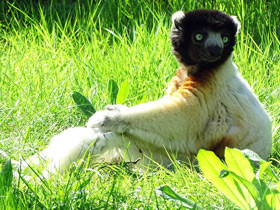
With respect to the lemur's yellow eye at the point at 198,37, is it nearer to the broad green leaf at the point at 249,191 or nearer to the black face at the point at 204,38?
the black face at the point at 204,38

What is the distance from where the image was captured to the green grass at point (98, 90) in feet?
12.9

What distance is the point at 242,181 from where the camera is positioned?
3586mm

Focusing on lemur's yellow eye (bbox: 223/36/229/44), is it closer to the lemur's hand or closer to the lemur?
the lemur

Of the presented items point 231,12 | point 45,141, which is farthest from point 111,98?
point 231,12

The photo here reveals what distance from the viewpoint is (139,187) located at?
4211 mm

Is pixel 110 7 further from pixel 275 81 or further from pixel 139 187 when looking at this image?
pixel 139 187

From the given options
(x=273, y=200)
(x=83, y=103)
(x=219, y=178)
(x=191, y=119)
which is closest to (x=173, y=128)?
(x=191, y=119)

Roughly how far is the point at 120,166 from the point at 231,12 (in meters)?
3.51

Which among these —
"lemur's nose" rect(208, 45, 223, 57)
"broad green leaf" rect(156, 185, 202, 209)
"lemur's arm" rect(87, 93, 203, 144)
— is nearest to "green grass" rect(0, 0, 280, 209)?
"broad green leaf" rect(156, 185, 202, 209)

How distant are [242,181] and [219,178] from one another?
0.21 meters

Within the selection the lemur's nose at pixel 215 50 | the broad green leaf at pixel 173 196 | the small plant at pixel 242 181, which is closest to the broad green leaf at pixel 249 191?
the small plant at pixel 242 181

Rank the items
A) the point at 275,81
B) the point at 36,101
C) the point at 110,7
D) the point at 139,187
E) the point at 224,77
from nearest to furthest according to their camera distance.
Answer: the point at 139,187 → the point at 224,77 → the point at 36,101 → the point at 275,81 → the point at 110,7

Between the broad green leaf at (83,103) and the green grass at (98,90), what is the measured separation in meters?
0.11

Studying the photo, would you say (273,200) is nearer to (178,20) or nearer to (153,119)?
(153,119)
